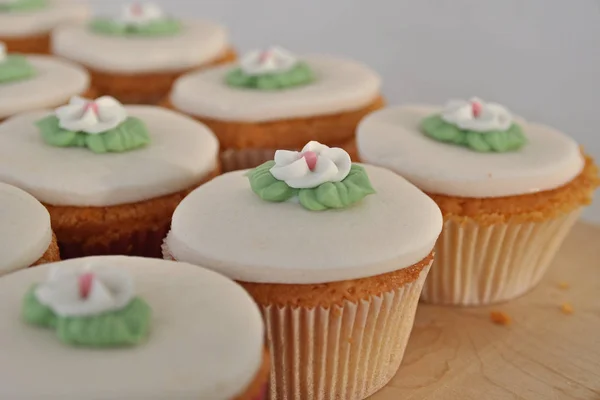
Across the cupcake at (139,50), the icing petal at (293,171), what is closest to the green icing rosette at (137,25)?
the cupcake at (139,50)

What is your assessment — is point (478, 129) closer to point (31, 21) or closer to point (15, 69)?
point (15, 69)

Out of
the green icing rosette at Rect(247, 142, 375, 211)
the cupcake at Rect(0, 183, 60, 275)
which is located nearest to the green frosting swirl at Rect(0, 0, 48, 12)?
the cupcake at Rect(0, 183, 60, 275)

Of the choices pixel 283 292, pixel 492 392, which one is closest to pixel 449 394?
pixel 492 392

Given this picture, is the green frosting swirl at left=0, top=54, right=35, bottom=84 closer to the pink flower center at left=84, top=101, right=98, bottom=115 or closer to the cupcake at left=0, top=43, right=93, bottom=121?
the cupcake at left=0, top=43, right=93, bottom=121

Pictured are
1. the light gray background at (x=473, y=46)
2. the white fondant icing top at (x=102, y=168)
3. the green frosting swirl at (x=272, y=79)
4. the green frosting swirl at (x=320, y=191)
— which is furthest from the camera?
the light gray background at (x=473, y=46)

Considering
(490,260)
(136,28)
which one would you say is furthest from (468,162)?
(136,28)

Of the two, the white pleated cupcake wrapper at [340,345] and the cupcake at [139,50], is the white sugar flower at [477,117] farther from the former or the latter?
the cupcake at [139,50]

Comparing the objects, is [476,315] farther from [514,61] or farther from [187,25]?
[187,25]
